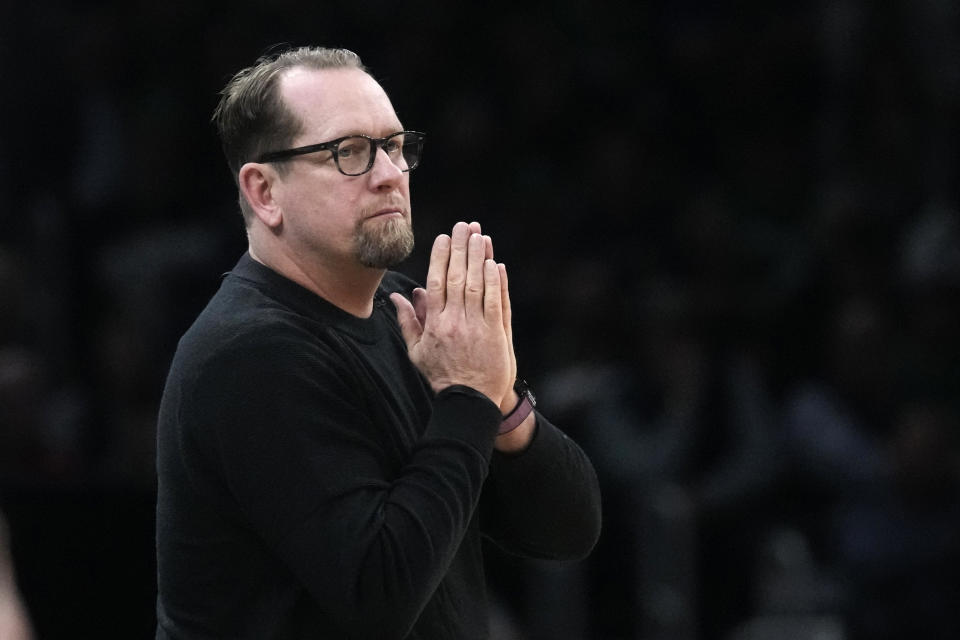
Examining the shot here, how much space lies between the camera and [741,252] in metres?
5.80

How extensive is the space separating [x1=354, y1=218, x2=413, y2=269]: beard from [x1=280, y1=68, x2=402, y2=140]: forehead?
5.6 inches

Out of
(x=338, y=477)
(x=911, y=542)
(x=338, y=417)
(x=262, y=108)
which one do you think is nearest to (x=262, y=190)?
(x=262, y=108)

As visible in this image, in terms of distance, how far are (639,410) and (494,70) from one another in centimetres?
208

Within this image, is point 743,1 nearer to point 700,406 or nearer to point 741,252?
point 741,252

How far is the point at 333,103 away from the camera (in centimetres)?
239

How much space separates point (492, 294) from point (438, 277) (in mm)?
85

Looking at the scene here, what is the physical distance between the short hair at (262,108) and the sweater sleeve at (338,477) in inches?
13.3

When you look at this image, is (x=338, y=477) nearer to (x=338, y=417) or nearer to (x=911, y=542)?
(x=338, y=417)

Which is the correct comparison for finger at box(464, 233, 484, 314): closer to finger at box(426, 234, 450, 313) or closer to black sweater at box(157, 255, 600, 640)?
finger at box(426, 234, 450, 313)

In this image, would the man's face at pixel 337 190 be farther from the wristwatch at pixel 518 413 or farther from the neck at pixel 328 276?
the wristwatch at pixel 518 413

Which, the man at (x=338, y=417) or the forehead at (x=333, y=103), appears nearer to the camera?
the man at (x=338, y=417)

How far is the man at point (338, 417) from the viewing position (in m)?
2.15

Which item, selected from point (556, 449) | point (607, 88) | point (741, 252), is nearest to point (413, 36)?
point (607, 88)

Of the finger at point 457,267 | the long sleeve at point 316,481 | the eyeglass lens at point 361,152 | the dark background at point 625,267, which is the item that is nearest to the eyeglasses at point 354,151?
the eyeglass lens at point 361,152
